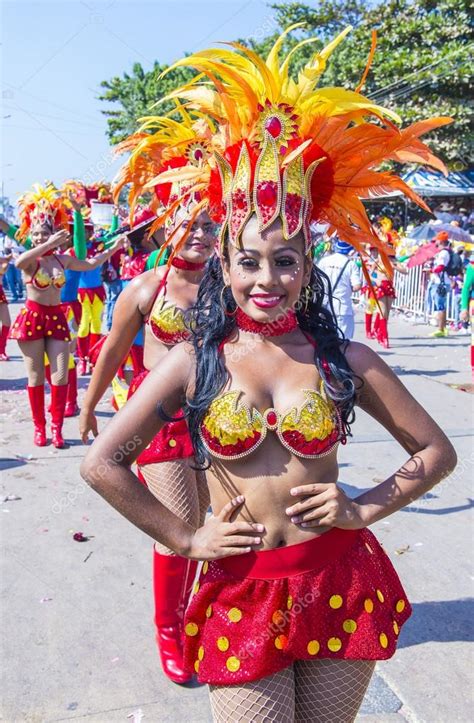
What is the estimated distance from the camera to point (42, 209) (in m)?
6.60

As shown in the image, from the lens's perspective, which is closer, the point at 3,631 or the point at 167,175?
the point at 167,175

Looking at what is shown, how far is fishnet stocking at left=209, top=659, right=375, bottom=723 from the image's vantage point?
178 cm

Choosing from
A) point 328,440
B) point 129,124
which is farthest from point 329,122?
point 129,124

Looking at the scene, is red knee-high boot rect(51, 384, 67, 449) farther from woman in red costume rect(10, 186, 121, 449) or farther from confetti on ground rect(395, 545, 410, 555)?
confetti on ground rect(395, 545, 410, 555)

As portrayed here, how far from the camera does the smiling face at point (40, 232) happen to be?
6520mm

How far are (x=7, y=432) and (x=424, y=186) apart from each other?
18677mm

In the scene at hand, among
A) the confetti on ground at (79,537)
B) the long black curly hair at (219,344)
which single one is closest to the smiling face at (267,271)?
the long black curly hair at (219,344)

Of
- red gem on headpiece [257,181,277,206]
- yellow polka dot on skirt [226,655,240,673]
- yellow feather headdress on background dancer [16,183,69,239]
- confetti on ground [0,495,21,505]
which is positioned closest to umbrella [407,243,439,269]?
yellow feather headdress on background dancer [16,183,69,239]

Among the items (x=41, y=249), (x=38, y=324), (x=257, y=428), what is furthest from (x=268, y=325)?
(x=38, y=324)

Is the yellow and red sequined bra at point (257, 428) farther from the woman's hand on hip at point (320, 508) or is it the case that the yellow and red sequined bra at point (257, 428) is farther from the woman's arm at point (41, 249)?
the woman's arm at point (41, 249)

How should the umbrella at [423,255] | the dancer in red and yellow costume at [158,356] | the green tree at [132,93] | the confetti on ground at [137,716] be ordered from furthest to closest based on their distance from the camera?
1. the green tree at [132,93]
2. the umbrella at [423,255]
3. the dancer in red and yellow costume at [158,356]
4. the confetti on ground at [137,716]

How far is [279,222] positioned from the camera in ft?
6.17

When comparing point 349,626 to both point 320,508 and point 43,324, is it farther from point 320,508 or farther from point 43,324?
point 43,324

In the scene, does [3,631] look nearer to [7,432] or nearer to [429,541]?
[429,541]
